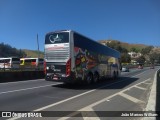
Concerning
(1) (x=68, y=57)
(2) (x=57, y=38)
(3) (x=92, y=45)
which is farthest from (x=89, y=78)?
(2) (x=57, y=38)

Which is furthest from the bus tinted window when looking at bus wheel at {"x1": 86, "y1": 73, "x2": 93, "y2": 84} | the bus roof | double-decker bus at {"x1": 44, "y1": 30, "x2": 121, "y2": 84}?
bus wheel at {"x1": 86, "y1": 73, "x2": 93, "y2": 84}

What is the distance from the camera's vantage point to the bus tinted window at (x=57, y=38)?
56.7 feet

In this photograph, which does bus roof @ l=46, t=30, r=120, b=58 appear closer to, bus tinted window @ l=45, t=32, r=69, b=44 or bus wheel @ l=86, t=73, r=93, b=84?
bus tinted window @ l=45, t=32, r=69, b=44

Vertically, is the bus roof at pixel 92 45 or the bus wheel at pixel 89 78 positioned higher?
the bus roof at pixel 92 45

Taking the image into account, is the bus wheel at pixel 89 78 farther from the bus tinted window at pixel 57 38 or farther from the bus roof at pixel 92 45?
the bus tinted window at pixel 57 38

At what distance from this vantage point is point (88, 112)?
9.30 metres

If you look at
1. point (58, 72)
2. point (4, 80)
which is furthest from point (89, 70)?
point (4, 80)

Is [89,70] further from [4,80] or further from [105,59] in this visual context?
[4,80]

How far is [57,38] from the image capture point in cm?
1769

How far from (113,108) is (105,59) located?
554 inches

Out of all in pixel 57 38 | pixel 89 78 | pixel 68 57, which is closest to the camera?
pixel 68 57

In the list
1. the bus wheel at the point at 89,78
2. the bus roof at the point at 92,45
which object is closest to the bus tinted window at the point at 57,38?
the bus roof at the point at 92,45

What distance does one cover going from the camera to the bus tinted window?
17.3 m

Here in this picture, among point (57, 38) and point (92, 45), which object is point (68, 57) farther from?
point (92, 45)
